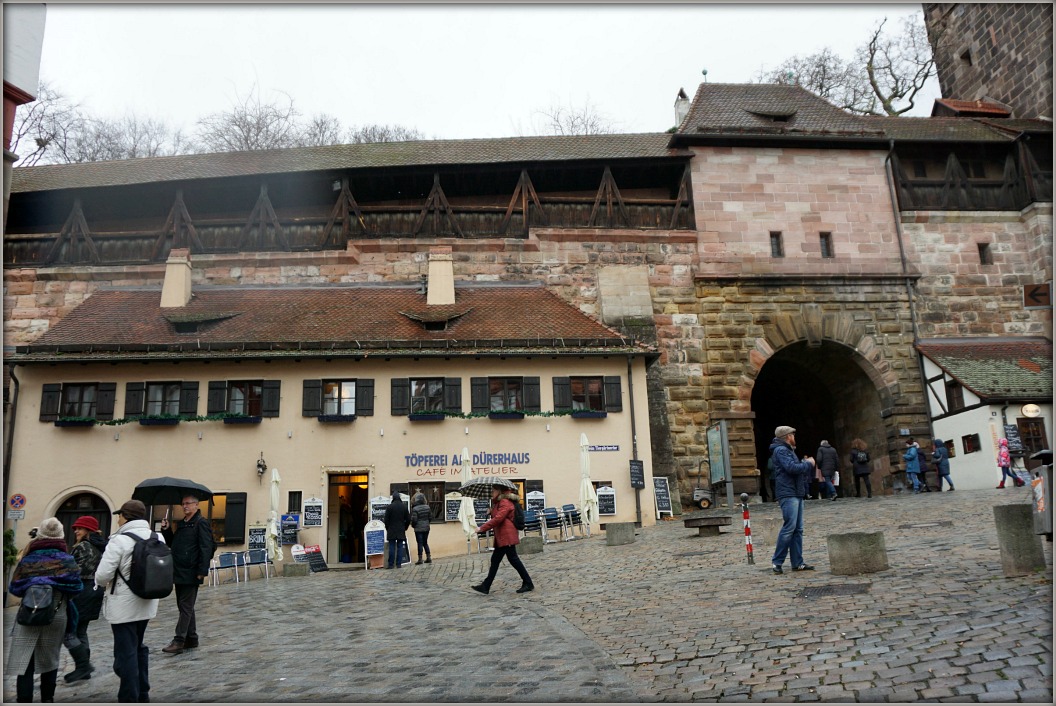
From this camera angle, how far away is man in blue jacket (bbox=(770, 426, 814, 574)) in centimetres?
1081

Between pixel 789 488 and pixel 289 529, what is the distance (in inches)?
546

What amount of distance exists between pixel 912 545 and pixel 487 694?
26.8ft

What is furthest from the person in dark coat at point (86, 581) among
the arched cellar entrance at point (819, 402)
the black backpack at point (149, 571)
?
the arched cellar entrance at point (819, 402)

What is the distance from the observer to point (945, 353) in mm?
28938

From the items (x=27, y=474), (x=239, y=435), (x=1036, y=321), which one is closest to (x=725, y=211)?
(x=1036, y=321)

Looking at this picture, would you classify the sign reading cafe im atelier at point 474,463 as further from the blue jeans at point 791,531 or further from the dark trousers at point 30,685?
the dark trousers at point 30,685

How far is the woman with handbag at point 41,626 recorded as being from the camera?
729 cm

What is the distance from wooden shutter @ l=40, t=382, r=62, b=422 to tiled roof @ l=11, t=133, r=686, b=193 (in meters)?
9.67

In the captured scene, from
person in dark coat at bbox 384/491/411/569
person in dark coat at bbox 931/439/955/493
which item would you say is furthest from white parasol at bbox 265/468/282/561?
person in dark coat at bbox 931/439/955/493

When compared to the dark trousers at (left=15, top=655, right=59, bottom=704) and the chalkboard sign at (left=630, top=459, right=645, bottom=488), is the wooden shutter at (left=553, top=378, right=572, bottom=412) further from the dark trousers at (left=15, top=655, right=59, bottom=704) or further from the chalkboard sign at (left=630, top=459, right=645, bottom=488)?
the dark trousers at (left=15, top=655, right=59, bottom=704)

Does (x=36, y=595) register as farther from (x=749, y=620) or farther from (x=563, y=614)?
Answer: (x=749, y=620)

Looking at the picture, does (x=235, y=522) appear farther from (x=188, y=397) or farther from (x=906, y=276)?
(x=906, y=276)

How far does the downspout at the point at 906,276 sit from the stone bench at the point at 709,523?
13704mm

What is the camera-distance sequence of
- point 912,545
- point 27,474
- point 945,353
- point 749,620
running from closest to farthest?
1. point 749,620
2. point 912,545
3. point 27,474
4. point 945,353
